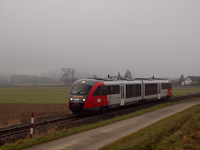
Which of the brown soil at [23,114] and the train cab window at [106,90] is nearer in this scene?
the brown soil at [23,114]

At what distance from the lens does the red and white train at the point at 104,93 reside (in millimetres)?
18609

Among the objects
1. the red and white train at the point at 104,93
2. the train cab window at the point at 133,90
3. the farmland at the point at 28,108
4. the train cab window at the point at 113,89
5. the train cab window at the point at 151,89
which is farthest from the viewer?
the train cab window at the point at 151,89

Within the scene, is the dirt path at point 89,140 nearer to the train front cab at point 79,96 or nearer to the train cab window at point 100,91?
the train front cab at point 79,96

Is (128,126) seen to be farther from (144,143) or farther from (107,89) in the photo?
(107,89)

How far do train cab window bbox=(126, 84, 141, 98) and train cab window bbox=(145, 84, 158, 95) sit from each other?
221 centimetres

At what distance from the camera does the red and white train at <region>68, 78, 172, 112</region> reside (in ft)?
61.1

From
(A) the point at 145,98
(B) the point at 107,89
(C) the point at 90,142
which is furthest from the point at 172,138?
(A) the point at 145,98

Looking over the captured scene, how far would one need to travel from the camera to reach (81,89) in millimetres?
19156

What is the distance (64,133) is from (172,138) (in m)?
5.02

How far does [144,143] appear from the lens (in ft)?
30.8

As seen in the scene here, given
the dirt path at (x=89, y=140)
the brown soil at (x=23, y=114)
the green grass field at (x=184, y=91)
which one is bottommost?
the brown soil at (x=23, y=114)

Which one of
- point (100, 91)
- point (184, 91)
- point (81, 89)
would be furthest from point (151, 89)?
point (184, 91)

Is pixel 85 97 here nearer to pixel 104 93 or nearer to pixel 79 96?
pixel 79 96

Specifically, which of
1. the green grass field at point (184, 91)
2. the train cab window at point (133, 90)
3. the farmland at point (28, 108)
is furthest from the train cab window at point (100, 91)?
the green grass field at point (184, 91)
